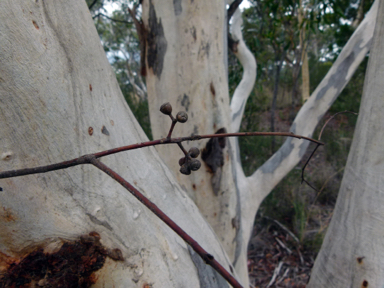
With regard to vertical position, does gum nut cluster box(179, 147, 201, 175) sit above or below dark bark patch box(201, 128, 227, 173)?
above

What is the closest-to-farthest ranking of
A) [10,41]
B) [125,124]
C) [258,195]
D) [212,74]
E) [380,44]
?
[10,41]
[125,124]
[380,44]
[212,74]
[258,195]

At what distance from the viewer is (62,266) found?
0.48 meters

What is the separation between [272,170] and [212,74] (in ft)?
2.04

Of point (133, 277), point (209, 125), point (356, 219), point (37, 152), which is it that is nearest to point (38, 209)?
point (37, 152)

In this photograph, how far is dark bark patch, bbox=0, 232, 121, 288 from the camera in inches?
18.6

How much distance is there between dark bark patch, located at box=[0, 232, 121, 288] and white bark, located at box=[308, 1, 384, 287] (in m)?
0.74

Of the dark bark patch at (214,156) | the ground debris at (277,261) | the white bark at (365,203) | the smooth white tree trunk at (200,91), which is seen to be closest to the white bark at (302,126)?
the smooth white tree trunk at (200,91)

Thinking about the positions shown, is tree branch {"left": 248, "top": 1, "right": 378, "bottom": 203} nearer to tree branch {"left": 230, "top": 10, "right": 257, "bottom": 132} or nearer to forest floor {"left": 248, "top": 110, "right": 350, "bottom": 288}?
tree branch {"left": 230, "top": 10, "right": 257, "bottom": 132}

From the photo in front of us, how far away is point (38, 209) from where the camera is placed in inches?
18.6

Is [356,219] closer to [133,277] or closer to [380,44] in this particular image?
[380,44]

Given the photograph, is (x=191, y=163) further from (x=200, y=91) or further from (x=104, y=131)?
(x=200, y=91)

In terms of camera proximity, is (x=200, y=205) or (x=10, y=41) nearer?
(x=10, y=41)

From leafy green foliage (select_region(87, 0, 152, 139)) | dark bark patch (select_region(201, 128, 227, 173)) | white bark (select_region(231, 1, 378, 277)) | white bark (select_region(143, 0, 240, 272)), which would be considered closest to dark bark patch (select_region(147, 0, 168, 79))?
white bark (select_region(143, 0, 240, 272))

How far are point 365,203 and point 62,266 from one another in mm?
824
